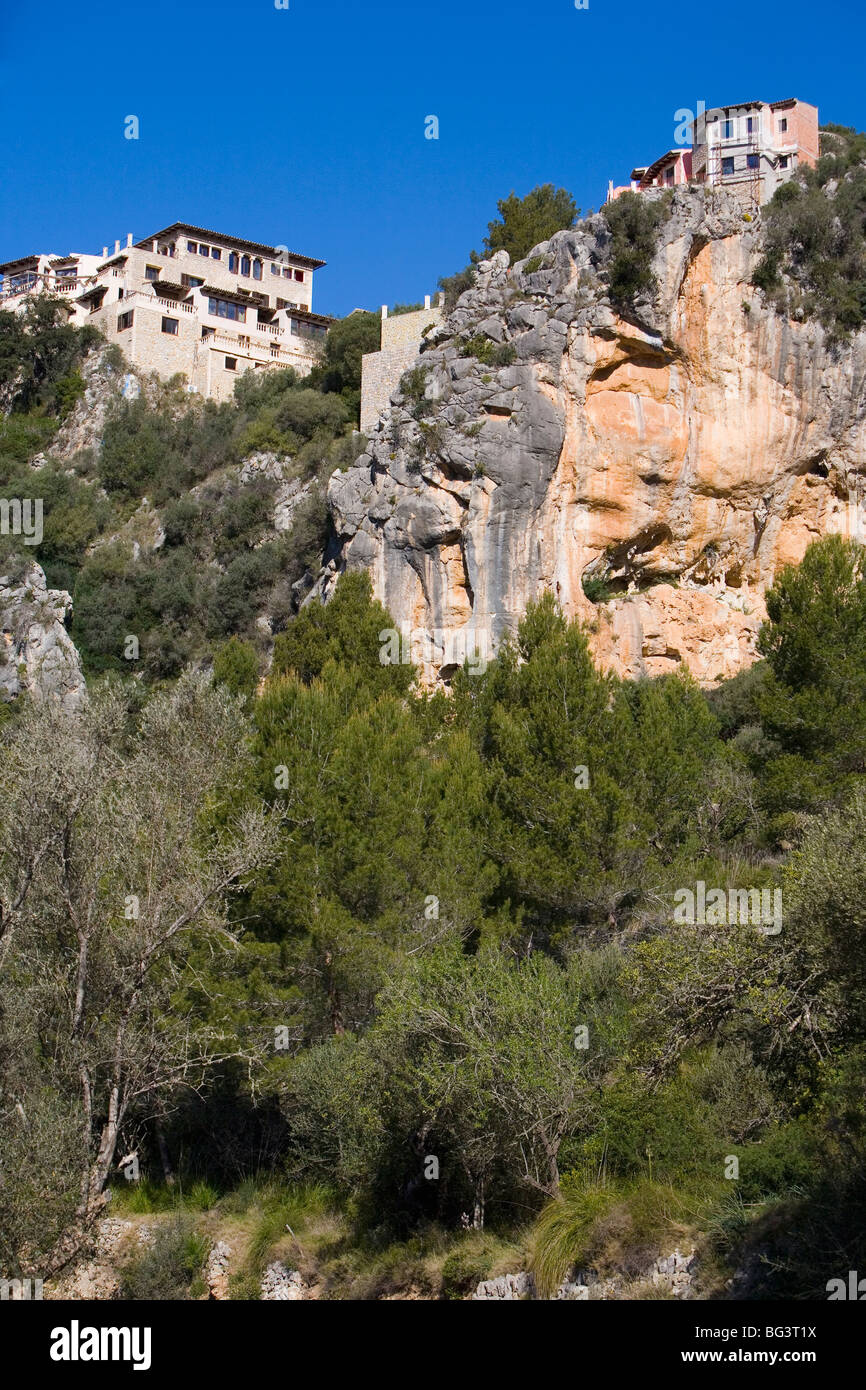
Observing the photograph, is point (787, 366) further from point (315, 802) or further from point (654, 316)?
point (315, 802)

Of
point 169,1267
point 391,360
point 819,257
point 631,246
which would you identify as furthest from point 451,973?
point 391,360

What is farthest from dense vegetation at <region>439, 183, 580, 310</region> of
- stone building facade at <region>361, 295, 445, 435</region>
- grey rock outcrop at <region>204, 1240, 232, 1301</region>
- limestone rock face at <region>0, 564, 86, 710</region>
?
grey rock outcrop at <region>204, 1240, 232, 1301</region>

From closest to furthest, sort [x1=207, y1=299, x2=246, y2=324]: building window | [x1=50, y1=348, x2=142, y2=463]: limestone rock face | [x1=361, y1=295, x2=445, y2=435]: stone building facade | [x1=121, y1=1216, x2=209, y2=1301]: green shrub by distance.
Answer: [x1=121, y1=1216, x2=209, y2=1301]: green shrub < [x1=361, y1=295, x2=445, y2=435]: stone building facade < [x1=50, y1=348, x2=142, y2=463]: limestone rock face < [x1=207, y1=299, x2=246, y2=324]: building window

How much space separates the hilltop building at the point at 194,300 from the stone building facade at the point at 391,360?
36.3 feet

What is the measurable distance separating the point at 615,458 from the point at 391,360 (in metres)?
12.6

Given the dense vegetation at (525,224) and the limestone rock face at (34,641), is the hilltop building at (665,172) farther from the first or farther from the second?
the limestone rock face at (34,641)

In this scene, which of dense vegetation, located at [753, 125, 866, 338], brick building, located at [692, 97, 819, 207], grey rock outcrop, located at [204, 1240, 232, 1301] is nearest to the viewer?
grey rock outcrop, located at [204, 1240, 232, 1301]

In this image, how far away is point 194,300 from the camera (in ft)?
191

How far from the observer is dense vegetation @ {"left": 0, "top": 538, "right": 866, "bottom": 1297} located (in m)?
13.2

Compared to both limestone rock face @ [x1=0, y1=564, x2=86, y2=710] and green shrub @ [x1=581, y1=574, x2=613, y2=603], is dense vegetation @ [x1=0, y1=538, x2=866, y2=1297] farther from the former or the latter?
limestone rock face @ [x1=0, y1=564, x2=86, y2=710]

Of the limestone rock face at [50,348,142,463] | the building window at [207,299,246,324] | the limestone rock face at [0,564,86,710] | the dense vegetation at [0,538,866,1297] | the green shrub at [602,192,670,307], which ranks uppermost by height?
the building window at [207,299,246,324]

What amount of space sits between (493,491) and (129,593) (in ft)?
46.9

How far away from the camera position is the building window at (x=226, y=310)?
58594 mm

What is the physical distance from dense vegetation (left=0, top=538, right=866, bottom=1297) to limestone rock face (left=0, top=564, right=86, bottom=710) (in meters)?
15.5
